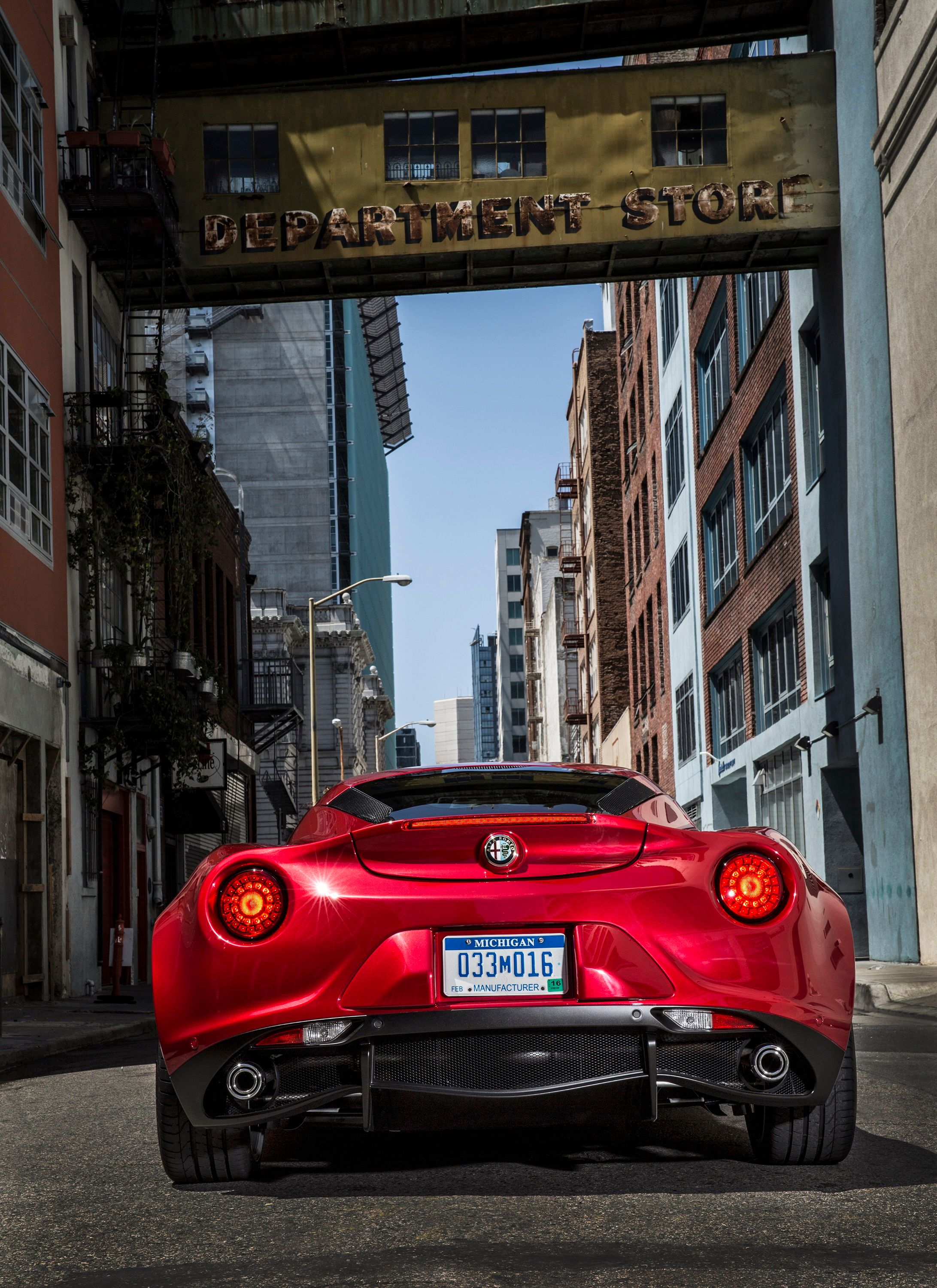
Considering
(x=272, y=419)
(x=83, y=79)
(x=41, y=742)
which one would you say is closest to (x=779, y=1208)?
(x=41, y=742)

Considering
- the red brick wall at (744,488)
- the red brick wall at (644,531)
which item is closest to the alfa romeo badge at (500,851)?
the red brick wall at (744,488)

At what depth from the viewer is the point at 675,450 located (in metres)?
42.8

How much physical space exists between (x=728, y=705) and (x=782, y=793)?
6836 millimetres

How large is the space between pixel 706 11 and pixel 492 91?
371 cm

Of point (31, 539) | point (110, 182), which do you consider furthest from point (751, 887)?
point (110, 182)

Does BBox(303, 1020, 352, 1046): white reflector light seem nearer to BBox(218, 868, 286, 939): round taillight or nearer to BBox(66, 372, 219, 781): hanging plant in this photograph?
BBox(218, 868, 286, 939): round taillight

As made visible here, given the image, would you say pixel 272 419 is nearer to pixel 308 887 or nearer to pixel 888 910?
pixel 888 910

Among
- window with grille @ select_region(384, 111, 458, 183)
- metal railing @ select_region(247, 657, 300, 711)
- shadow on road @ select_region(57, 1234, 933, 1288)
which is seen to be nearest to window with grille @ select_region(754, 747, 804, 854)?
metal railing @ select_region(247, 657, 300, 711)

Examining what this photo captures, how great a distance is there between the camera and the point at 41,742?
62.7 feet

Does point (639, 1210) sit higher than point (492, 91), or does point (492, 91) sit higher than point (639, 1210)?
point (492, 91)

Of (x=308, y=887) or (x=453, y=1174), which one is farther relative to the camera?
(x=453, y=1174)

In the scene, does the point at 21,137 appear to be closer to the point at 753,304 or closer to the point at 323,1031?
→ the point at 753,304

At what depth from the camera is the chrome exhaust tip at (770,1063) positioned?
4.53 m

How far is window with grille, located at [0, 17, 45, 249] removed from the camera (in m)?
19.1
